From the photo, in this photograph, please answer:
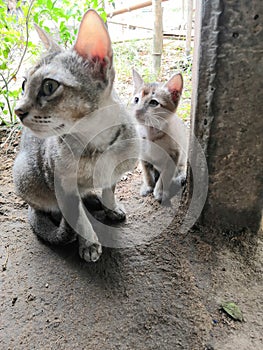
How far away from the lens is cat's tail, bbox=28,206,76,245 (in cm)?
146

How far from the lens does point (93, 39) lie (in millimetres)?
1151

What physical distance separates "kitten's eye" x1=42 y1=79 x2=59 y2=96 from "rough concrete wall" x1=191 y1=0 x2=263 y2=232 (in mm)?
546

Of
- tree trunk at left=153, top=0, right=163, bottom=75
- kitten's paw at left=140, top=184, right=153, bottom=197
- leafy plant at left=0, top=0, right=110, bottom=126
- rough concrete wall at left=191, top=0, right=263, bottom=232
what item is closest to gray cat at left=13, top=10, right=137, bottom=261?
kitten's paw at left=140, top=184, right=153, bottom=197

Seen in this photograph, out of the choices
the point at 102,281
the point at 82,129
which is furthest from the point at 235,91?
the point at 102,281

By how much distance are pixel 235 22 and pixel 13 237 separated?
1.37 m

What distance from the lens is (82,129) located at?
1236 mm

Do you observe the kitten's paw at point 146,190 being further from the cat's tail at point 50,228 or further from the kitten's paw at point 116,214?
the cat's tail at point 50,228

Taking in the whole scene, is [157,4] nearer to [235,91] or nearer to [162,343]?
[235,91]

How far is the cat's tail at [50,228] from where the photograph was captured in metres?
1.46

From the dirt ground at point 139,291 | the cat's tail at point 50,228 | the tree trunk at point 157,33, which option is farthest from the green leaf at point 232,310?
the tree trunk at point 157,33

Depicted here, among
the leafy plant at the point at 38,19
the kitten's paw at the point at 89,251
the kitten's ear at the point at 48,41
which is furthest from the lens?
the leafy plant at the point at 38,19

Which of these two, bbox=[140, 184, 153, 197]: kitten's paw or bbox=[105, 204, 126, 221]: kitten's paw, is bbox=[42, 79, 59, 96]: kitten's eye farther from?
bbox=[140, 184, 153, 197]: kitten's paw

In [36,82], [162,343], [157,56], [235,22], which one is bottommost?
[162,343]

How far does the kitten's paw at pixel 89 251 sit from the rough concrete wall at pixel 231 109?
1.67ft
